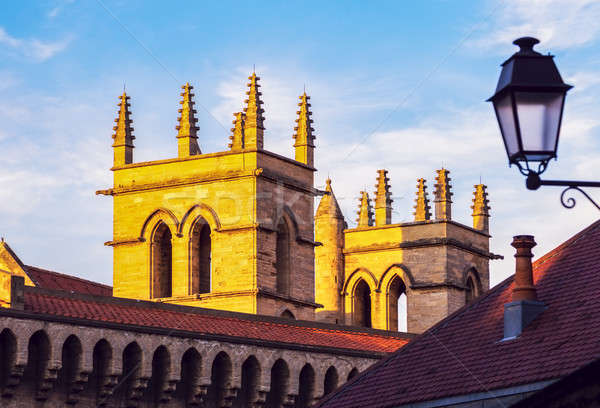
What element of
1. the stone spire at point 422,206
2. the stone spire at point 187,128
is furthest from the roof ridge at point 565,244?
the stone spire at point 422,206

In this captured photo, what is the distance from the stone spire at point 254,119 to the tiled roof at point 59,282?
22.0 feet

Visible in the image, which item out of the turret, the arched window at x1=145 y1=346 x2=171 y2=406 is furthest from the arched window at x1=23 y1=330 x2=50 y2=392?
the turret

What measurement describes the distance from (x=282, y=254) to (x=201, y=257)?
264 cm

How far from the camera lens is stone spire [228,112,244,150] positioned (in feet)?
182

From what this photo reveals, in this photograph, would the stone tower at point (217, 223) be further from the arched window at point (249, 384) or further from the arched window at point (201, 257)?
the arched window at point (249, 384)

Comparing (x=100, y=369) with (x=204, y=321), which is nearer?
(x=100, y=369)

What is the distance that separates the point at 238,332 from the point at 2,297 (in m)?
7.68

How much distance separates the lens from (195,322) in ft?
141

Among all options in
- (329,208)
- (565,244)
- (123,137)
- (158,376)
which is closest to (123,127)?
(123,137)

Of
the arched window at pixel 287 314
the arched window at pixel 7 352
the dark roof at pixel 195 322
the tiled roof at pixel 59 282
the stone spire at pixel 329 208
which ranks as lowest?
the arched window at pixel 7 352

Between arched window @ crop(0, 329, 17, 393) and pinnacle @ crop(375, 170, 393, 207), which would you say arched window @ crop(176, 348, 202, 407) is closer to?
arched window @ crop(0, 329, 17, 393)

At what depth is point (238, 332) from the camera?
43.5 m

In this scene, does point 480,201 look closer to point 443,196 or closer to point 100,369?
point 443,196

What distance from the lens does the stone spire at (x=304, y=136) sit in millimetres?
56875
